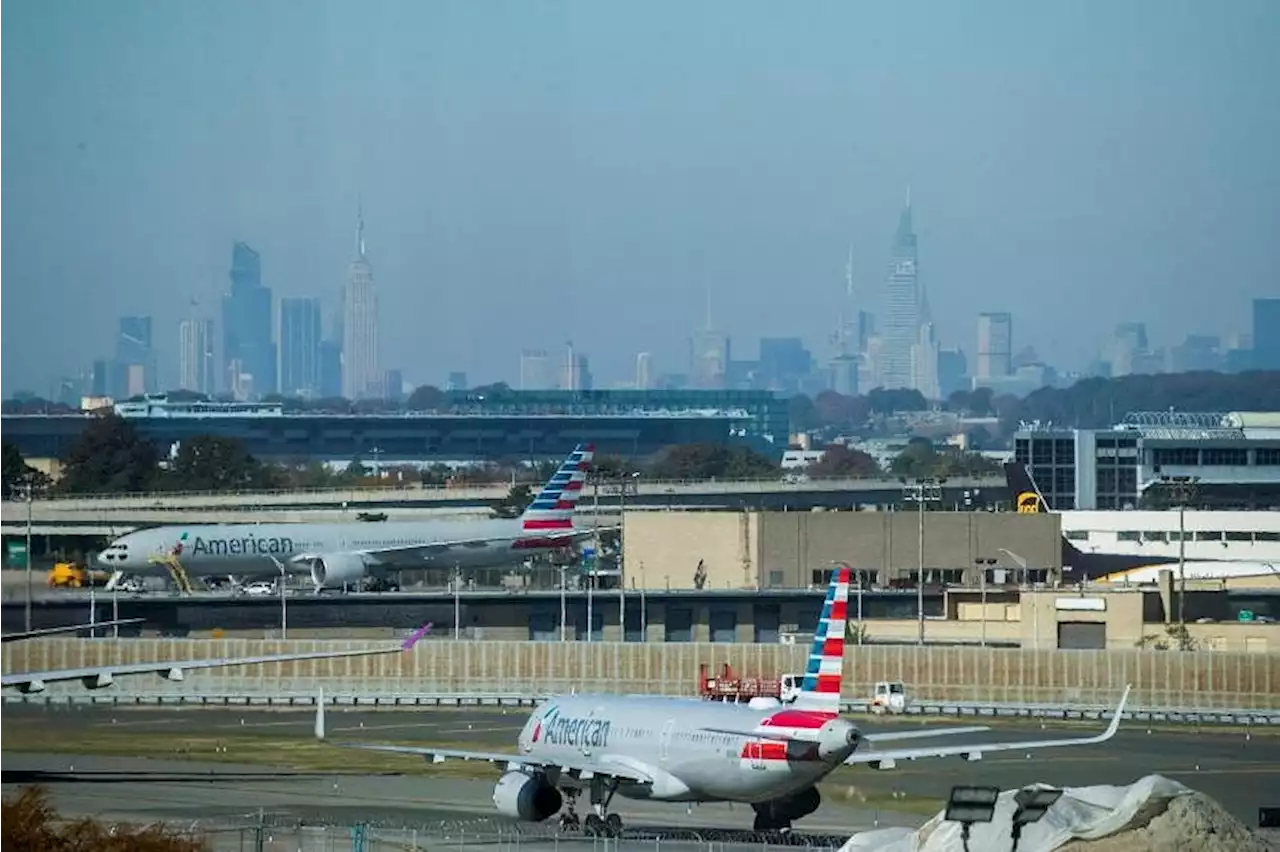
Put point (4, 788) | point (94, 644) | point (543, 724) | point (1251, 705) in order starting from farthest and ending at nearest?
point (94, 644)
point (1251, 705)
point (4, 788)
point (543, 724)

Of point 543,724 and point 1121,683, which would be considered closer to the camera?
point 543,724

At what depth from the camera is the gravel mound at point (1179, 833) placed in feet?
87.7

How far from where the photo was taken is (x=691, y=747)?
169 feet

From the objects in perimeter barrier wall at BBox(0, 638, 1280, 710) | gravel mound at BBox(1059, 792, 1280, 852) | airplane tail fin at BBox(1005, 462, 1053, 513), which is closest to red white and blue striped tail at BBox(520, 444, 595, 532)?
airplane tail fin at BBox(1005, 462, 1053, 513)

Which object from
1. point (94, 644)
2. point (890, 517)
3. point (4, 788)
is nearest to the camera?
point (4, 788)

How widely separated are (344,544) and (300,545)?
3266 millimetres

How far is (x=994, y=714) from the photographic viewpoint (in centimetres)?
8462

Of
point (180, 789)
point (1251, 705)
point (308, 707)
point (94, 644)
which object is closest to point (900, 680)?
point (1251, 705)

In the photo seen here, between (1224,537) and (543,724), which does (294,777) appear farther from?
(1224,537)

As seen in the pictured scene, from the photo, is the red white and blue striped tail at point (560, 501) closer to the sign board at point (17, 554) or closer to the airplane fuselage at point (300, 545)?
the airplane fuselage at point (300, 545)

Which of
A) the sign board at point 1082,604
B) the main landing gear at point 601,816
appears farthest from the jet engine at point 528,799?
the sign board at point 1082,604

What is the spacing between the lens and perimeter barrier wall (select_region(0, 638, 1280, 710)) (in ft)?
276

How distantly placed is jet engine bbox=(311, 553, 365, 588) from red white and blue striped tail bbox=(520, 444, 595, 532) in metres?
11.9

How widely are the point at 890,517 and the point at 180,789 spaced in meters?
72.6
